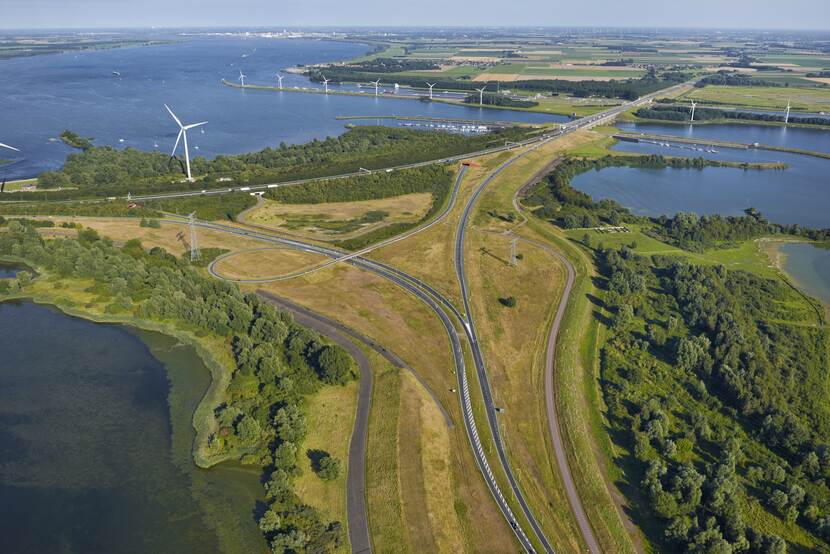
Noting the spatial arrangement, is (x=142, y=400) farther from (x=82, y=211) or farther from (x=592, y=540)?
(x=82, y=211)

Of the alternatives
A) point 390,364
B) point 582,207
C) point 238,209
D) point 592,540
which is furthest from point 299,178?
point 592,540

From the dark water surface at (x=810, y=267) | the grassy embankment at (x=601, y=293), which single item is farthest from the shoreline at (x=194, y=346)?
the dark water surface at (x=810, y=267)

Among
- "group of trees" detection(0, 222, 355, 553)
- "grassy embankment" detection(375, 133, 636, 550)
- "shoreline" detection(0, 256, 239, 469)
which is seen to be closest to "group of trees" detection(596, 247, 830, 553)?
"grassy embankment" detection(375, 133, 636, 550)

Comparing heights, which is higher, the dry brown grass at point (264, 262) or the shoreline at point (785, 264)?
the dry brown grass at point (264, 262)

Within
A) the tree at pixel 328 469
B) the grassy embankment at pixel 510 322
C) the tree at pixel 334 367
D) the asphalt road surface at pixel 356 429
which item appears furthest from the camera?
the tree at pixel 334 367

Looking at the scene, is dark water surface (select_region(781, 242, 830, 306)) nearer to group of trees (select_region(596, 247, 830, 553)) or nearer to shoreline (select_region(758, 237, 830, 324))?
shoreline (select_region(758, 237, 830, 324))

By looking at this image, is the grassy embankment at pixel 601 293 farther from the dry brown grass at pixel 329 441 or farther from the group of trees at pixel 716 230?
the dry brown grass at pixel 329 441

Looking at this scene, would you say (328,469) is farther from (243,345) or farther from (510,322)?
(510,322)
